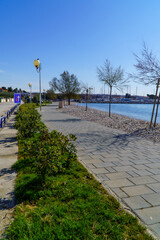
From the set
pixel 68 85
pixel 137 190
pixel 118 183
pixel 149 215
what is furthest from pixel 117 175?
pixel 68 85

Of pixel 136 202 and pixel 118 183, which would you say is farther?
pixel 118 183

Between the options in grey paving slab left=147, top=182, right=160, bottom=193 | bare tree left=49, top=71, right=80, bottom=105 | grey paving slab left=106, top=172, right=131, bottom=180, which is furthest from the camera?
bare tree left=49, top=71, right=80, bottom=105

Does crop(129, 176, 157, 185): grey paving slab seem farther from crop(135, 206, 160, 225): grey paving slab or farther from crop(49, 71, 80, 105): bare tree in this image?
crop(49, 71, 80, 105): bare tree

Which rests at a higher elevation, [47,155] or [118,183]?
[47,155]

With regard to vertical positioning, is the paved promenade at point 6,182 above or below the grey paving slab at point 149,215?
above

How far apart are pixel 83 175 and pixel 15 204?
4.74 feet

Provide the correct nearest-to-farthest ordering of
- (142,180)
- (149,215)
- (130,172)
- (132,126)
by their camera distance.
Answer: (149,215)
(142,180)
(130,172)
(132,126)

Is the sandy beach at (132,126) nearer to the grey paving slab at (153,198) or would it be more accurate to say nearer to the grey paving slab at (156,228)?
the grey paving slab at (153,198)

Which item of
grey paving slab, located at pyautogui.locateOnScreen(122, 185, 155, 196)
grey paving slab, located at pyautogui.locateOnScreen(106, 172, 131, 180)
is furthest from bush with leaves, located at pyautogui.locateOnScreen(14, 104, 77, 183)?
grey paving slab, located at pyautogui.locateOnScreen(122, 185, 155, 196)

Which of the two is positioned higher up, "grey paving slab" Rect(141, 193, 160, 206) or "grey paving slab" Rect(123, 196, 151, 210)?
"grey paving slab" Rect(123, 196, 151, 210)

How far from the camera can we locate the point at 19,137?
6.14m

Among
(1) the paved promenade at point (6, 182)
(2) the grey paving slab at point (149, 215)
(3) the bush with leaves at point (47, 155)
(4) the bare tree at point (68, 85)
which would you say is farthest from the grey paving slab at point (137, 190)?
(4) the bare tree at point (68, 85)

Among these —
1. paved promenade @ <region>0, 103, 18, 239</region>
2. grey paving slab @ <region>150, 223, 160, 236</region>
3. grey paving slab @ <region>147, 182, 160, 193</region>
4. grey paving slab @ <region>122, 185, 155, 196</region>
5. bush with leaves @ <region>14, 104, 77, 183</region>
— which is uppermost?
bush with leaves @ <region>14, 104, 77, 183</region>

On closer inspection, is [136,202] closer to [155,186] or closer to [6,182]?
[155,186]
